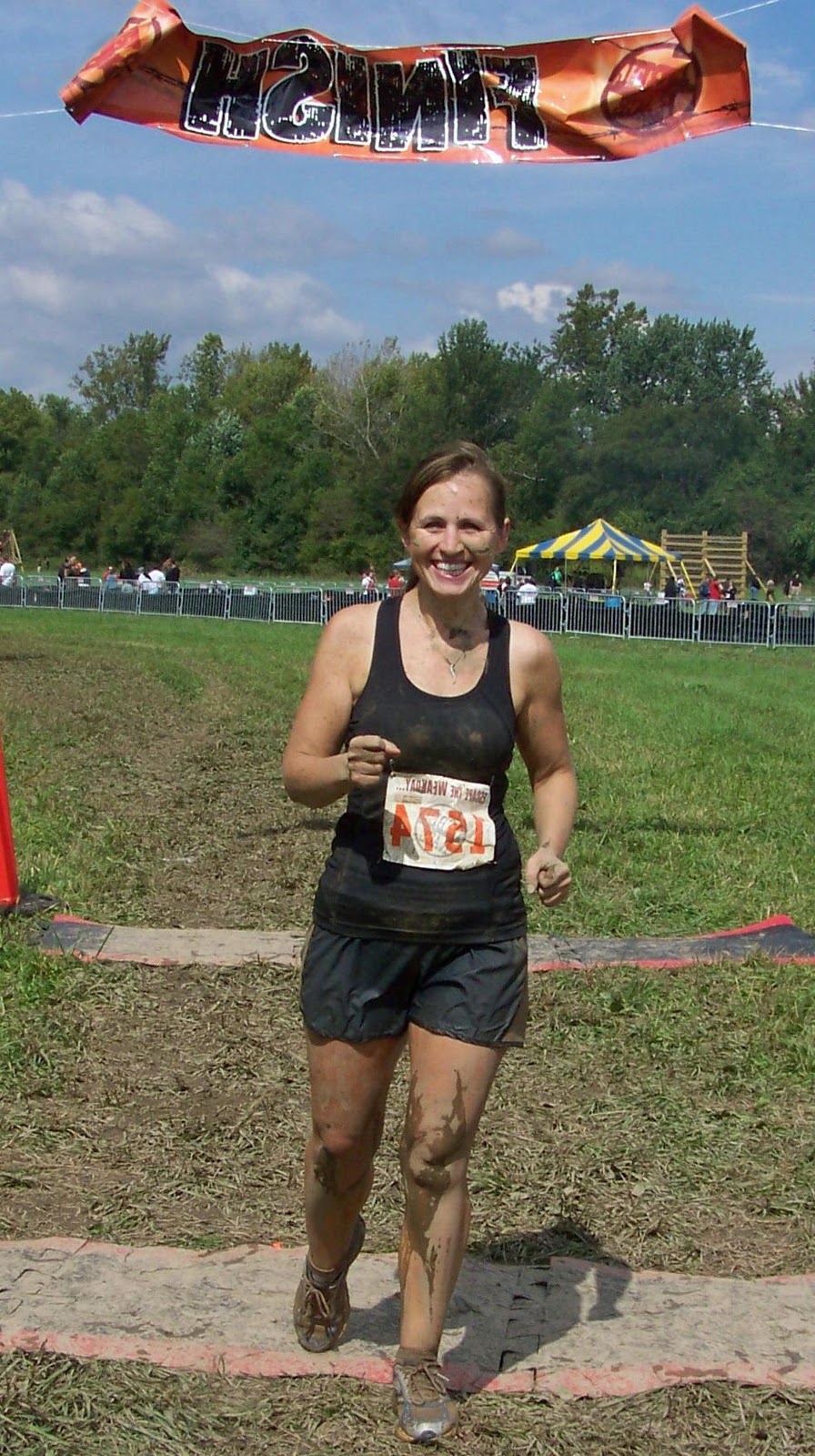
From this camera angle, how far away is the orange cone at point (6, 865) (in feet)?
23.7

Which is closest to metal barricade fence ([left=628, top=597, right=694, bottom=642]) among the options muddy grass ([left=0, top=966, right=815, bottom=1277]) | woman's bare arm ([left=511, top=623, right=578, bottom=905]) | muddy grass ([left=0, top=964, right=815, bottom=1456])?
muddy grass ([left=0, top=964, right=815, bottom=1456])

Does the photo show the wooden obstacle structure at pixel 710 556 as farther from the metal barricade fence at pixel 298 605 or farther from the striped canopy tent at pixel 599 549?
the metal barricade fence at pixel 298 605

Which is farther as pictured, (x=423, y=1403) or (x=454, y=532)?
(x=454, y=532)

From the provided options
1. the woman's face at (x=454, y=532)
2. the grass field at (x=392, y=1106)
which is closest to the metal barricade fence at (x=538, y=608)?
the grass field at (x=392, y=1106)

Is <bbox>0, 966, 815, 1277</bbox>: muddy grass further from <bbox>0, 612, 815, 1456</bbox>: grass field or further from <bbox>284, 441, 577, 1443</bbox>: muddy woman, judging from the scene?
<bbox>284, 441, 577, 1443</bbox>: muddy woman

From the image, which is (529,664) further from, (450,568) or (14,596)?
(14,596)

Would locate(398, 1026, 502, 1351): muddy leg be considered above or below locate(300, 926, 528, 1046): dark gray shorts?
below

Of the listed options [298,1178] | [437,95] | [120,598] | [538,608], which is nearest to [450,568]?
[298,1178]

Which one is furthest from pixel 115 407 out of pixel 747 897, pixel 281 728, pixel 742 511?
pixel 747 897

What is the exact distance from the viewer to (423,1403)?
3.30m

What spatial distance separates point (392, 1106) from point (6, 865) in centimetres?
266

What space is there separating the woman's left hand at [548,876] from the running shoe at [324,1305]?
0.92m

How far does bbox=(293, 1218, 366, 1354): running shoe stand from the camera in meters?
3.62

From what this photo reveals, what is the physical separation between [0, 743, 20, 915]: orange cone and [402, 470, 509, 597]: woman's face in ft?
13.8
